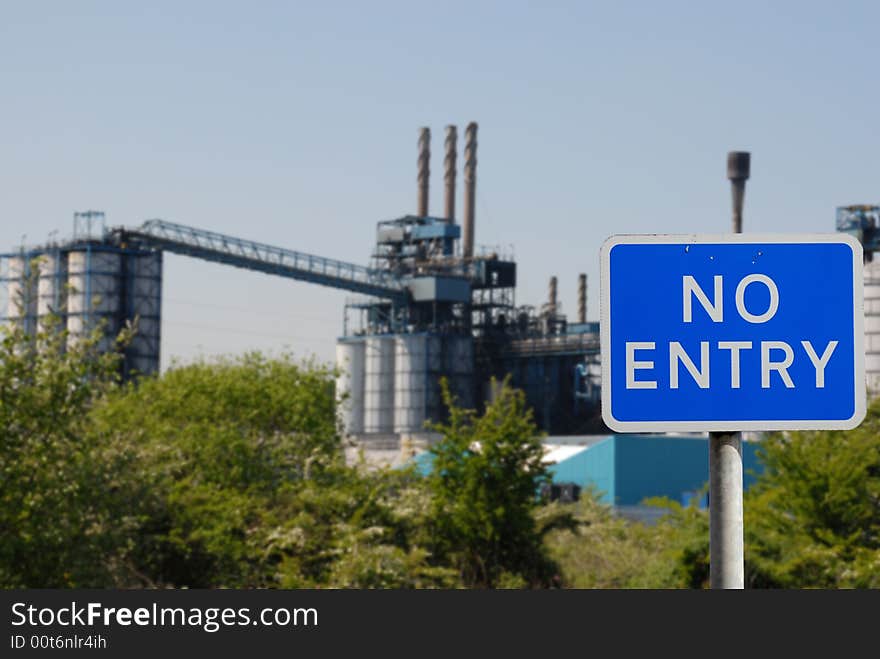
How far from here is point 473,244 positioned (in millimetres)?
105000

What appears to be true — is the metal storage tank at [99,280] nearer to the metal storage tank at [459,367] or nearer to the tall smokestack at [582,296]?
the metal storage tank at [459,367]

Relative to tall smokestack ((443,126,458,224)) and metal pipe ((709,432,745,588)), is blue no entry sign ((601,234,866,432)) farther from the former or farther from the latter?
tall smokestack ((443,126,458,224))

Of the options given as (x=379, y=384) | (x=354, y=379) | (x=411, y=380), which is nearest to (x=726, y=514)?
(x=411, y=380)

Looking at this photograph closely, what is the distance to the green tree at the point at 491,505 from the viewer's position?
33.8 m

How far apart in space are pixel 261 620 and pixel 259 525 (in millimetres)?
28372

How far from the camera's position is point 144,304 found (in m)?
86.9

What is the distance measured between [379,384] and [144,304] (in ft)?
59.2

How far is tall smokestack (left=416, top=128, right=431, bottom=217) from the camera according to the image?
106 m

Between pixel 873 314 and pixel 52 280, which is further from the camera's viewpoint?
pixel 52 280

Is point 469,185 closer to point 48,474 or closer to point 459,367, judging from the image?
point 459,367

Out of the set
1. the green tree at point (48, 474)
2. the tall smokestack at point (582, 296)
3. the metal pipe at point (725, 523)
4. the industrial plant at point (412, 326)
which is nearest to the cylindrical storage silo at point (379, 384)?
the industrial plant at point (412, 326)

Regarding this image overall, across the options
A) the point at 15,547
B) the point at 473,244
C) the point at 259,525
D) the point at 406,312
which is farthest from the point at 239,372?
the point at 473,244

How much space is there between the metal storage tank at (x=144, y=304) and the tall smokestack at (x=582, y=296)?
129ft

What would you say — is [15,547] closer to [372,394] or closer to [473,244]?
[372,394]
